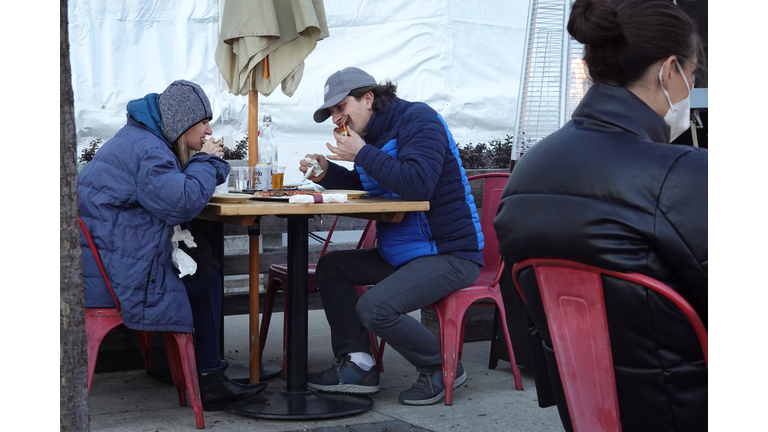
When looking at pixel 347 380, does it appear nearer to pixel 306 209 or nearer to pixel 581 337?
pixel 306 209

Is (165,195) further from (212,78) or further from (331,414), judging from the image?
(212,78)

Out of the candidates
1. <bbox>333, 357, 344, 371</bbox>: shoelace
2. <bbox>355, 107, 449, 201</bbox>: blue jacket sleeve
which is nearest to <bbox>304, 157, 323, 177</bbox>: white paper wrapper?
<bbox>355, 107, 449, 201</bbox>: blue jacket sleeve

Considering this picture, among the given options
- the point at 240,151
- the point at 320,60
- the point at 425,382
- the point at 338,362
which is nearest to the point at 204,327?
the point at 338,362

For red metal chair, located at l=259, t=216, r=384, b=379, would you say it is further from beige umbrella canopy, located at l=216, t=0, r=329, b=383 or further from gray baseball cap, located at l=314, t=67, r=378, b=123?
gray baseball cap, located at l=314, t=67, r=378, b=123

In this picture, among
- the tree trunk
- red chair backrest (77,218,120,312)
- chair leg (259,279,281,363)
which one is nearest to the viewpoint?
the tree trunk

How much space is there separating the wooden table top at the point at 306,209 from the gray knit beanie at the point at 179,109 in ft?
1.05

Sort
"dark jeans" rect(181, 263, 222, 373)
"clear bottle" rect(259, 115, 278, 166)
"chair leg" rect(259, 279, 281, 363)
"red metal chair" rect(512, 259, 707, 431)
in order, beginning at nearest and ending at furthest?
"red metal chair" rect(512, 259, 707, 431), "dark jeans" rect(181, 263, 222, 373), "clear bottle" rect(259, 115, 278, 166), "chair leg" rect(259, 279, 281, 363)

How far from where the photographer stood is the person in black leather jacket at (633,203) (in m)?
1.37

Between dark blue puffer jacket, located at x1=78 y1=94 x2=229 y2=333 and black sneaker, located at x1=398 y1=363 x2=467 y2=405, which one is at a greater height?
dark blue puffer jacket, located at x1=78 y1=94 x2=229 y2=333

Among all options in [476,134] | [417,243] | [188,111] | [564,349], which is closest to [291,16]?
Answer: [188,111]

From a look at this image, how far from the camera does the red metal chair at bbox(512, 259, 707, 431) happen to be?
148cm

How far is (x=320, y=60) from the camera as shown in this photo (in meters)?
6.51

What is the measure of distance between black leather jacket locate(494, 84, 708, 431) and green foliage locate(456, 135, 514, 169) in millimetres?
5481

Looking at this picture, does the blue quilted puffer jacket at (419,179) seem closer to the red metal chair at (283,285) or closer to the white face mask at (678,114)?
the red metal chair at (283,285)
